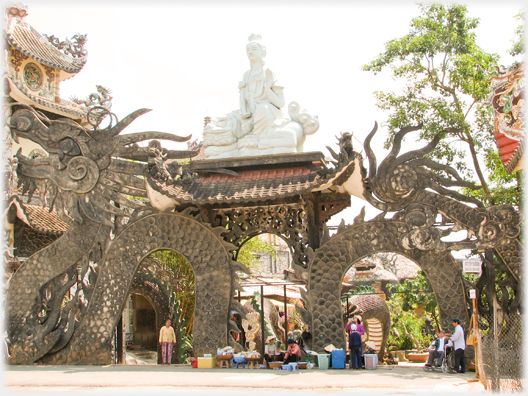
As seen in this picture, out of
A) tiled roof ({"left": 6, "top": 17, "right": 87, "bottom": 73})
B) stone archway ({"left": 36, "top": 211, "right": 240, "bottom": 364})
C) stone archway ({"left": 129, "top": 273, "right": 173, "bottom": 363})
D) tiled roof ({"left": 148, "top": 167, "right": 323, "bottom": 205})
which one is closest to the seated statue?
tiled roof ({"left": 148, "top": 167, "right": 323, "bottom": 205})

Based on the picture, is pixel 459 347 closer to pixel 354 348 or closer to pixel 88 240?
pixel 354 348

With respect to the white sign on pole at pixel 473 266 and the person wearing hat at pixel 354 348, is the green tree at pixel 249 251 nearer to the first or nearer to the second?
the person wearing hat at pixel 354 348

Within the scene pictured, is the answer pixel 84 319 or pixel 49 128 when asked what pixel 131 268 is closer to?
pixel 84 319

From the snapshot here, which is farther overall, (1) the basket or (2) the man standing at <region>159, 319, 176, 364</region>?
(2) the man standing at <region>159, 319, 176, 364</region>

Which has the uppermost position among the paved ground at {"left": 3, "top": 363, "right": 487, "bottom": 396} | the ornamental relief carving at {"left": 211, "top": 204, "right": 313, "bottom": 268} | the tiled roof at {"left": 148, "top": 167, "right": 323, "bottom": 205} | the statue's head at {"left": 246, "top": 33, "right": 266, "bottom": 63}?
the statue's head at {"left": 246, "top": 33, "right": 266, "bottom": 63}

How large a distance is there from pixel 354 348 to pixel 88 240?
6.05m

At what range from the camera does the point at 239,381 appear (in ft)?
29.2

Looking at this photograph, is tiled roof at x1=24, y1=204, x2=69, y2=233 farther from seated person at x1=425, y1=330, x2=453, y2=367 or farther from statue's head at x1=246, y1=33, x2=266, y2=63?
seated person at x1=425, y1=330, x2=453, y2=367

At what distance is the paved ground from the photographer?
8.09 m

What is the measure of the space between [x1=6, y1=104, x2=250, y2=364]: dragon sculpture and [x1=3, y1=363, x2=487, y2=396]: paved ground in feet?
4.01

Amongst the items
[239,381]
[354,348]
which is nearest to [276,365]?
[354,348]

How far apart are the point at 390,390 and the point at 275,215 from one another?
16.8 ft

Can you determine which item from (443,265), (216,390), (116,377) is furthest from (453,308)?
(116,377)

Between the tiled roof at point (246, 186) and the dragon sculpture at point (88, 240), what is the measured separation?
19.2 inches
